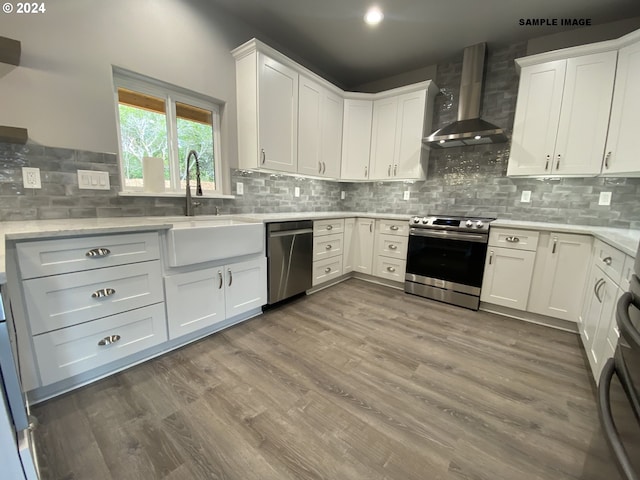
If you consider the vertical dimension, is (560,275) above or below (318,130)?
below

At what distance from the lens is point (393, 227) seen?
3.27m

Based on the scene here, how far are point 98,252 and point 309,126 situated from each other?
2458 millimetres

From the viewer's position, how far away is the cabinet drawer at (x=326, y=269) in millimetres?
3020

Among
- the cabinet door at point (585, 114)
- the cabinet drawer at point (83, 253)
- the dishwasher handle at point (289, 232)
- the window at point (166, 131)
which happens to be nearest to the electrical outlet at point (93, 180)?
the window at point (166, 131)

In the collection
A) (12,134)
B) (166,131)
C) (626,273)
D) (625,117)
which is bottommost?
(626,273)

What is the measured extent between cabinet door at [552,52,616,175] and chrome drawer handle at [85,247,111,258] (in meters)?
3.73

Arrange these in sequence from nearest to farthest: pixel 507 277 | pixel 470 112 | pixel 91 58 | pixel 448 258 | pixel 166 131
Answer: pixel 91 58 < pixel 166 131 < pixel 507 277 < pixel 448 258 < pixel 470 112

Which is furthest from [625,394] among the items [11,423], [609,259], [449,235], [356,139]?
[356,139]

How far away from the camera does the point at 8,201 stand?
1.57 m

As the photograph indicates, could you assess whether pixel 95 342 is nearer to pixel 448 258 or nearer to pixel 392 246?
pixel 392 246

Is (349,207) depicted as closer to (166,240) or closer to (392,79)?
(392,79)

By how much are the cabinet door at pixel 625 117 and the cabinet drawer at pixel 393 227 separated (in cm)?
179

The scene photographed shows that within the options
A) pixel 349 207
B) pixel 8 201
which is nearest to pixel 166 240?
pixel 8 201

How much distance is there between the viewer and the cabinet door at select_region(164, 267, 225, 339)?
5.93 ft
